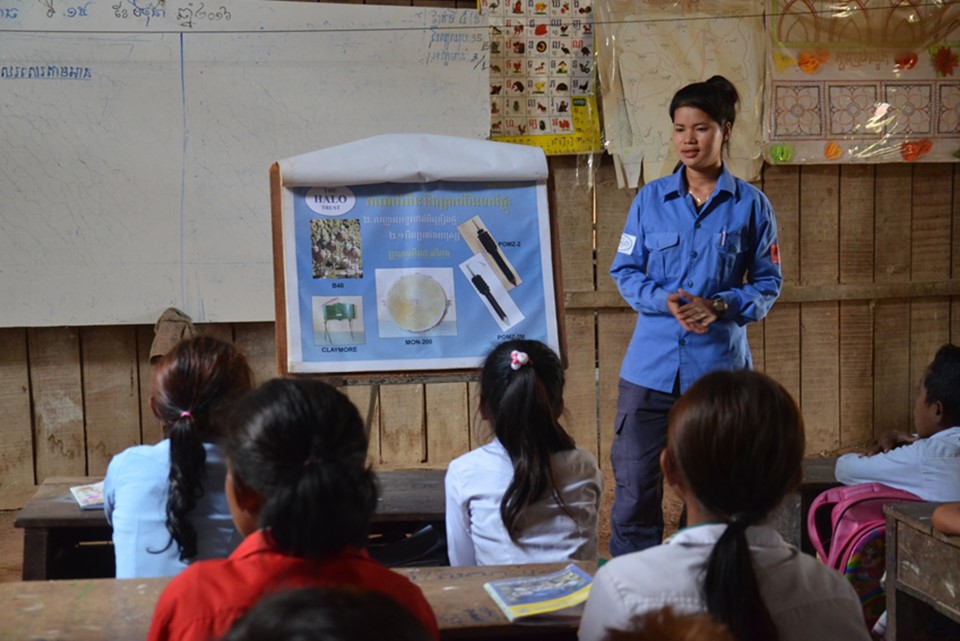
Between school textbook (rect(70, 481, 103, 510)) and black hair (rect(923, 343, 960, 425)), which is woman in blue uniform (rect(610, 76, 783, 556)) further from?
school textbook (rect(70, 481, 103, 510))

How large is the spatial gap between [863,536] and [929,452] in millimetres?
268

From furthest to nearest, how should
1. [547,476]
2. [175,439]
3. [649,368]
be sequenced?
Result: [649,368], [547,476], [175,439]

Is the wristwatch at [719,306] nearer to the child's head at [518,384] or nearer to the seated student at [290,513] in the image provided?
the child's head at [518,384]

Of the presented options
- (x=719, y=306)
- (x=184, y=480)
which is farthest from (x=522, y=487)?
(x=719, y=306)

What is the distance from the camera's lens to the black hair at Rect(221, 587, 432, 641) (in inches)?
24.8

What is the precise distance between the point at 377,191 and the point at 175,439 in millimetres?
1382

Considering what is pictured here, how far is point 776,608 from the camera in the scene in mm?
1195

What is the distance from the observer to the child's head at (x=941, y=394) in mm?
2391

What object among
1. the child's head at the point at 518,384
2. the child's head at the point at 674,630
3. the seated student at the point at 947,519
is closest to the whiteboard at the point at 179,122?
the child's head at the point at 518,384

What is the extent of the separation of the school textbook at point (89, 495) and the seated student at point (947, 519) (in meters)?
1.83

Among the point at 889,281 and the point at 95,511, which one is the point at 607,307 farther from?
the point at 95,511

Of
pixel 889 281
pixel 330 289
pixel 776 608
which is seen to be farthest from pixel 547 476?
pixel 889 281

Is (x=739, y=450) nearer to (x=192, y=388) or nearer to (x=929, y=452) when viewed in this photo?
(x=192, y=388)

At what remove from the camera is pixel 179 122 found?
147 inches
